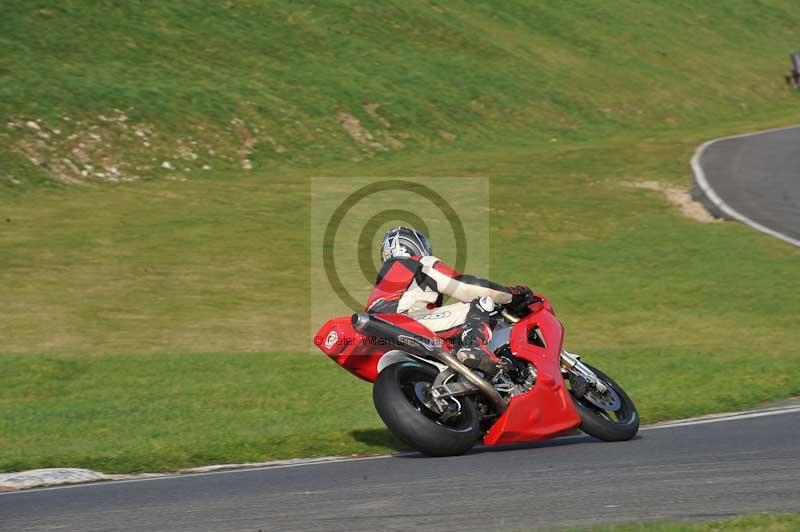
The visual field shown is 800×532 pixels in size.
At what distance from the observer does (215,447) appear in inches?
381

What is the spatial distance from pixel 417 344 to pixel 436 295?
2.24ft

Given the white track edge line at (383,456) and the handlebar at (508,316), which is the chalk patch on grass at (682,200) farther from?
the handlebar at (508,316)

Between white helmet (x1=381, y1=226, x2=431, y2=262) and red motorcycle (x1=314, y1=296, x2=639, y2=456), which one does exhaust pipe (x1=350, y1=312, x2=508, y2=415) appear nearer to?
red motorcycle (x1=314, y1=296, x2=639, y2=456)

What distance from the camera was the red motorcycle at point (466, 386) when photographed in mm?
8336

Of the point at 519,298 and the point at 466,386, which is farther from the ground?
the point at 519,298

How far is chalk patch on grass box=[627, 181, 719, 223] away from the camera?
80.9ft

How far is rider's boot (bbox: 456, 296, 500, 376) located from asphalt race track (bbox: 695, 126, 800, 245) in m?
14.8

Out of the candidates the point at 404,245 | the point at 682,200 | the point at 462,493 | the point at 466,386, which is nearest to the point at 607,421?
the point at 466,386

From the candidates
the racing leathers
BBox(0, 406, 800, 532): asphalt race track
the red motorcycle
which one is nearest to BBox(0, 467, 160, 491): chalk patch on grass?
BBox(0, 406, 800, 532): asphalt race track

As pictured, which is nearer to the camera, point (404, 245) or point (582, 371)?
point (404, 245)

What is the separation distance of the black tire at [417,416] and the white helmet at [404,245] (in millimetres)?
→ 979

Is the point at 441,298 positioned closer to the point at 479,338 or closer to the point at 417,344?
the point at 479,338

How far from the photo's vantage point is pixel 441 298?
923 cm

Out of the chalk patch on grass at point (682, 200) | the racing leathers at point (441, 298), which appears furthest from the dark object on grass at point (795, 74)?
the racing leathers at point (441, 298)
